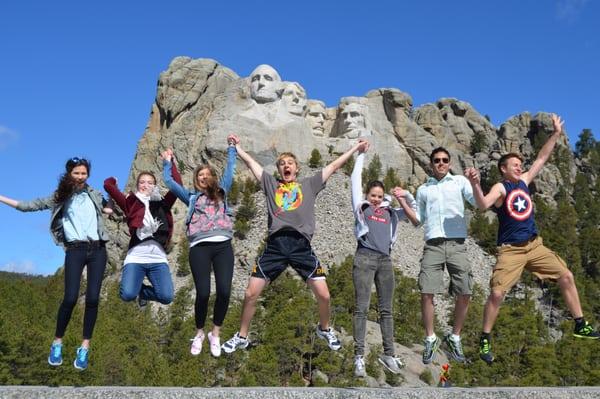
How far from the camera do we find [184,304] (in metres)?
49.1

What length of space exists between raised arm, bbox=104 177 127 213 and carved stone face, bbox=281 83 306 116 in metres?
56.6

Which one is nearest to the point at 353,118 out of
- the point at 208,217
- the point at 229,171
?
the point at 229,171

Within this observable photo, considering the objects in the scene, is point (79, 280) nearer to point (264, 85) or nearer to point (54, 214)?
point (54, 214)

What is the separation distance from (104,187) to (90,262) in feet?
3.64

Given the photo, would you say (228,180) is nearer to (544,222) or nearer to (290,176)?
(290,176)

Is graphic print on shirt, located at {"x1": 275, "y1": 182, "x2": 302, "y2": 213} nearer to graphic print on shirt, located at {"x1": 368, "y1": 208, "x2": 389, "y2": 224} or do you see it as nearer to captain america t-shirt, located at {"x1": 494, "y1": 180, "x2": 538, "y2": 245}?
graphic print on shirt, located at {"x1": 368, "y1": 208, "x2": 389, "y2": 224}

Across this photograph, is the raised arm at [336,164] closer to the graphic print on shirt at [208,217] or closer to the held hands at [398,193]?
the held hands at [398,193]

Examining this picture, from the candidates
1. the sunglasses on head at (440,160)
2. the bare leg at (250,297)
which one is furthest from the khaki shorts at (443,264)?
the bare leg at (250,297)

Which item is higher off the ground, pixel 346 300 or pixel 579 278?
pixel 579 278

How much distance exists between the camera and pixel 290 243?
7648mm

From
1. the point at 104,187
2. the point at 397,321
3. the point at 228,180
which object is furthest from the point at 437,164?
the point at 397,321

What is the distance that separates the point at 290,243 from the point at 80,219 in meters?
2.65

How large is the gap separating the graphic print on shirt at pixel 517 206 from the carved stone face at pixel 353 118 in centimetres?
6063

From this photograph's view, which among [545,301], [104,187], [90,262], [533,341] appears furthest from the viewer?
[545,301]
